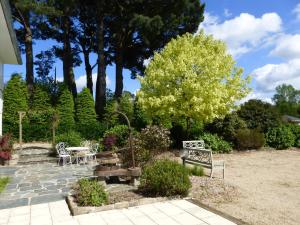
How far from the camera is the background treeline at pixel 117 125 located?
1490cm

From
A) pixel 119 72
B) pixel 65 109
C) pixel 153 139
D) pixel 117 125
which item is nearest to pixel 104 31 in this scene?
pixel 119 72

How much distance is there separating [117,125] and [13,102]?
6.40m

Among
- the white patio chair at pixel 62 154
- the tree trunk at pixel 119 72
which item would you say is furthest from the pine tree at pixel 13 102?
the tree trunk at pixel 119 72

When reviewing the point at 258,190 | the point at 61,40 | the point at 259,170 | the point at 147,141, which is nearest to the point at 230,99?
the point at 259,170

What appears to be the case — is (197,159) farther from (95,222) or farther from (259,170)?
(95,222)

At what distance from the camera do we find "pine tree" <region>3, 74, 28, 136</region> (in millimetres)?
17391

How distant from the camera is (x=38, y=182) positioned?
861 cm

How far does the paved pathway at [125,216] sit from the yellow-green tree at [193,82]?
8.00m

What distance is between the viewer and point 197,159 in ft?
31.8

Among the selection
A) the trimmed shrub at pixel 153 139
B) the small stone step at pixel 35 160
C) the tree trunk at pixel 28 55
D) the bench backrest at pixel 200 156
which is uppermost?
the tree trunk at pixel 28 55

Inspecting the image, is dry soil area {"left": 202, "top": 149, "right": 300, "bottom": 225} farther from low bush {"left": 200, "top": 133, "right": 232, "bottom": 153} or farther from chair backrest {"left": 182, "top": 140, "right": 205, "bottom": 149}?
low bush {"left": 200, "top": 133, "right": 232, "bottom": 153}

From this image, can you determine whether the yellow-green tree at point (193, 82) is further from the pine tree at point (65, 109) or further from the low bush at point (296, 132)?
the pine tree at point (65, 109)

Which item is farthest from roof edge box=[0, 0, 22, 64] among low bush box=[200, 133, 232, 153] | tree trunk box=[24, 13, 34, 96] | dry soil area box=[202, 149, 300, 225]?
low bush box=[200, 133, 232, 153]

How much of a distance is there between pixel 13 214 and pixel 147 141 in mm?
5539
